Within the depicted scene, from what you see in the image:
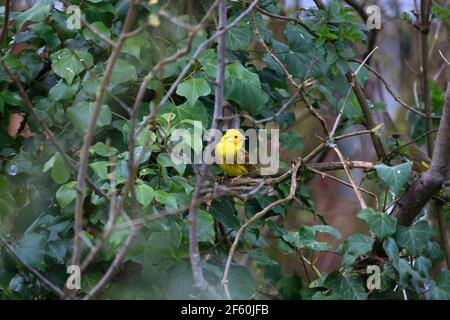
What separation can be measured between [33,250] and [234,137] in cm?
117

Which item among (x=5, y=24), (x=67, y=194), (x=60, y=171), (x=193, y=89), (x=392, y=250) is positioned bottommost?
(x=392, y=250)

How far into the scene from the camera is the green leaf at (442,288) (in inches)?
103

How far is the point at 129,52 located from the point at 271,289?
5.10ft

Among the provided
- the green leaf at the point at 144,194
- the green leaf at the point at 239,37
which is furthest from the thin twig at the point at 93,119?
the green leaf at the point at 239,37

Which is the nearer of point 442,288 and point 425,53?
point 442,288

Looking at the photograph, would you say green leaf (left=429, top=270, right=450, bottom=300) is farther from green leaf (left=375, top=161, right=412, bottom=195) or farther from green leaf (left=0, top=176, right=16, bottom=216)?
green leaf (left=0, top=176, right=16, bottom=216)

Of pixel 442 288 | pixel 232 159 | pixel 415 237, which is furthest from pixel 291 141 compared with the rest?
pixel 442 288

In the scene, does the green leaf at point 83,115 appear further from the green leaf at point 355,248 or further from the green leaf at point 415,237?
the green leaf at point 415,237

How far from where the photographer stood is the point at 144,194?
2455 millimetres

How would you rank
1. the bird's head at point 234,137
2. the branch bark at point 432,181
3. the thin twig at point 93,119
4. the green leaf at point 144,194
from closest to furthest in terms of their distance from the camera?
1. the thin twig at point 93,119
2. the green leaf at point 144,194
3. the branch bark at point 432,181
4. the bird's head at point 234,137

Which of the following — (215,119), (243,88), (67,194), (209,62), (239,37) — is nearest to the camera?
(215,119)

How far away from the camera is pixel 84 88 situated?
2.91 m

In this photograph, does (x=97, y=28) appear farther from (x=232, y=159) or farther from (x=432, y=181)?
(x=432, y=181)
